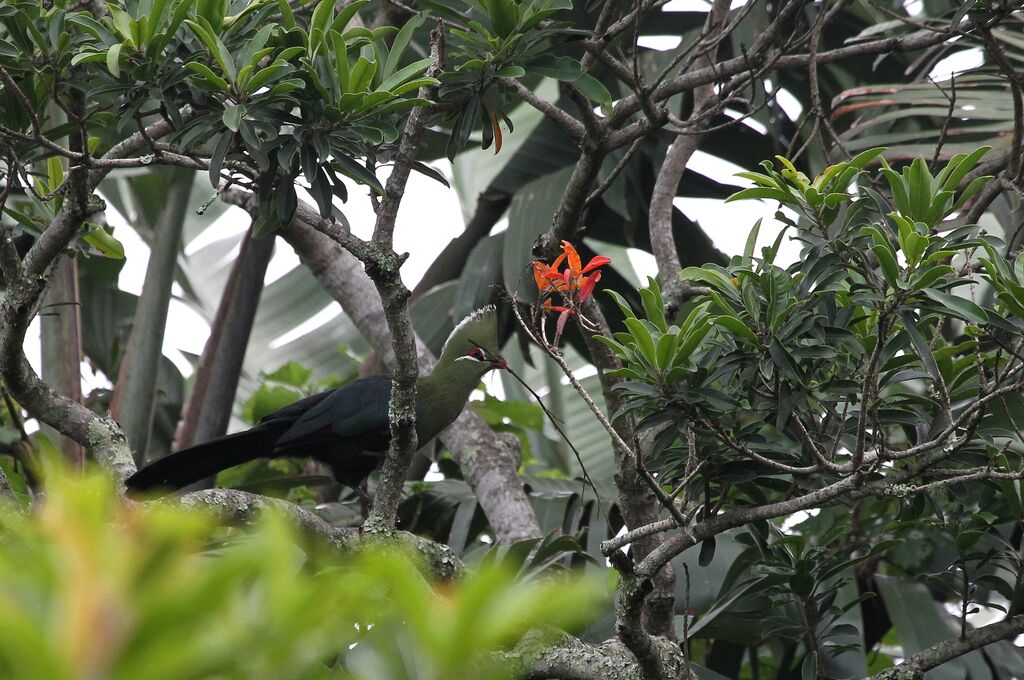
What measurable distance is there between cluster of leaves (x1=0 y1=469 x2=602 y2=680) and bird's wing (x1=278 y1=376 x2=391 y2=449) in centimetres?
289

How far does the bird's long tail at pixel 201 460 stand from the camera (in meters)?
2.75

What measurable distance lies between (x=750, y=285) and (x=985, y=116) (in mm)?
1780

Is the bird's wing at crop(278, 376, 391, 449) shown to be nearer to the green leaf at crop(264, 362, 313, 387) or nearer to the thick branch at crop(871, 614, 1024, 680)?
the green leaf at crop(264, 362, 313, 387)

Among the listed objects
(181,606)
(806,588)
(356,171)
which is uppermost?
(356,171)

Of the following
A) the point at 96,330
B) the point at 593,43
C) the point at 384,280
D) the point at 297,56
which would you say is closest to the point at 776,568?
the point at 384,280

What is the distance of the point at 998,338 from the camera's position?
2.02m

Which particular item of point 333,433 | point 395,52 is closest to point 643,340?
point 395,52

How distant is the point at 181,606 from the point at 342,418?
3038 millimetres

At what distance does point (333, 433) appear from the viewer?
347 centimetres

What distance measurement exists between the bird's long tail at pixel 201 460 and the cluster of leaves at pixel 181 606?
224 centimetres

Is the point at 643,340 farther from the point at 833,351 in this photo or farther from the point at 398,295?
the point at 398,295

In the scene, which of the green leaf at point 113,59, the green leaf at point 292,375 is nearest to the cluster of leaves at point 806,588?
the green leaf at point 113,59

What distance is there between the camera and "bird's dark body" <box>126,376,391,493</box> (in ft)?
10.9

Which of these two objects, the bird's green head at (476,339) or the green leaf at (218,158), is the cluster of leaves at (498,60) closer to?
the green leaf at (218,158)
